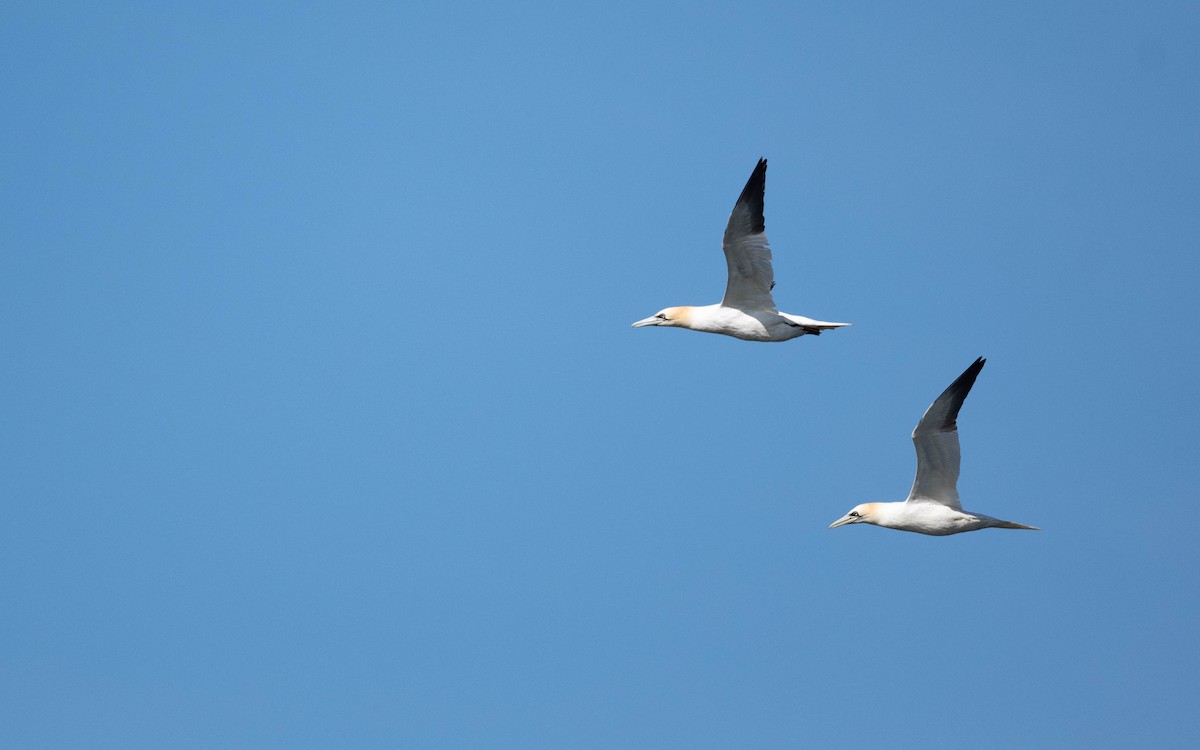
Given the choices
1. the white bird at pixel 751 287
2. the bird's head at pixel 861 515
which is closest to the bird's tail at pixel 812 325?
the white bird at pixel 751 287

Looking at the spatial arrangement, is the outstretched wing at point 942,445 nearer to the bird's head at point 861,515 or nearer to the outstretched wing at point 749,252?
the bird's head at point 861,515

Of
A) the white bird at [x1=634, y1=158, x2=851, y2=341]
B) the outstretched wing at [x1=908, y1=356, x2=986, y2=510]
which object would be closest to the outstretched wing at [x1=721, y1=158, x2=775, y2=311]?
the white bird at [x1=634, y1=158, x2=851, y2=341]

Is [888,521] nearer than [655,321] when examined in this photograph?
Yes

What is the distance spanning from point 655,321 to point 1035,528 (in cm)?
1013

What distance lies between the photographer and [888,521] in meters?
32.0

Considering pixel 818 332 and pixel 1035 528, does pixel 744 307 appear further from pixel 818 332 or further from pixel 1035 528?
pixel 1035 528

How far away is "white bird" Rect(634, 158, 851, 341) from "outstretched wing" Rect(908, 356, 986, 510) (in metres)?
2.80

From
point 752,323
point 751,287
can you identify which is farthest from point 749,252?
point 752,323

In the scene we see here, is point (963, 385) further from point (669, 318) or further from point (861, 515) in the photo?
point (669, 318)

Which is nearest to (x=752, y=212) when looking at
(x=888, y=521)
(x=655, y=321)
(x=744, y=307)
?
(x=744, y=307)

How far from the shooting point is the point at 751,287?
33.1m

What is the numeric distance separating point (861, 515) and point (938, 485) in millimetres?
1842

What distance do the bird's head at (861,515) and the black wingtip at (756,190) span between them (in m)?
6.43

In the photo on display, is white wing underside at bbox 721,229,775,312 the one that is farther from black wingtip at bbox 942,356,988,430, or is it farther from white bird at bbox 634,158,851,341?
black wingtip at bbox 942,356,988,430
